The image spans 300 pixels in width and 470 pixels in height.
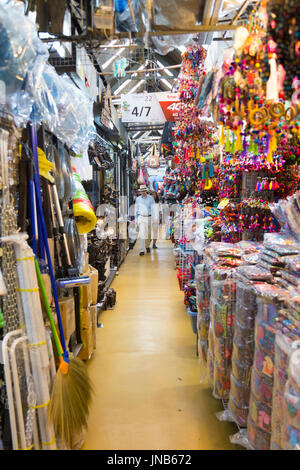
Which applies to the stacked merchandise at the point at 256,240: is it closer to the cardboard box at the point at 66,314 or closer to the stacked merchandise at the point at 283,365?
the stacked merchandise at the point at 283,365

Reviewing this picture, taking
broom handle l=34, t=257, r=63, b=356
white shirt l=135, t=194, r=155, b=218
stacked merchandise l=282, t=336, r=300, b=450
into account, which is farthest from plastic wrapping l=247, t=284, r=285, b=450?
white shirt l=135, t=194, r=155, b=218

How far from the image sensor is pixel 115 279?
21.4 feet

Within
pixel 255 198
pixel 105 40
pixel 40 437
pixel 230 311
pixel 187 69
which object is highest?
pixel 187 69

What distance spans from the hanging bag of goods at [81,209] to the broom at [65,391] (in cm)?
86

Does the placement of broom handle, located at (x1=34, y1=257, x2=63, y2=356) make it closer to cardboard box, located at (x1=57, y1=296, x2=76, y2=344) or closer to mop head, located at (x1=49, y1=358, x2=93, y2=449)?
mop head, located at (x1=49, y1=358, x2=93, y2=449)

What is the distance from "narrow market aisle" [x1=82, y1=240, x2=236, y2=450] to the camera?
7.13ft

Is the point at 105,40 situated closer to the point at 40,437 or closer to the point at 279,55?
the point at 279,55

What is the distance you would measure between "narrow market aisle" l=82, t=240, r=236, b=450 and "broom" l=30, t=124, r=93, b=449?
256 millimetres

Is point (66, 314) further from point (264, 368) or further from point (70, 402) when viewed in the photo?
point (264, 368)

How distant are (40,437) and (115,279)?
4699 mm

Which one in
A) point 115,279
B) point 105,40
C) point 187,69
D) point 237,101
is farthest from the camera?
point 115,279

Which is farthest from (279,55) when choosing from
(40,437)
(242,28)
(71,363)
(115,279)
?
(115,279)

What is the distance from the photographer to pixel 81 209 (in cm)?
298

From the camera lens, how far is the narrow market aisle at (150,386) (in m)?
2.17
